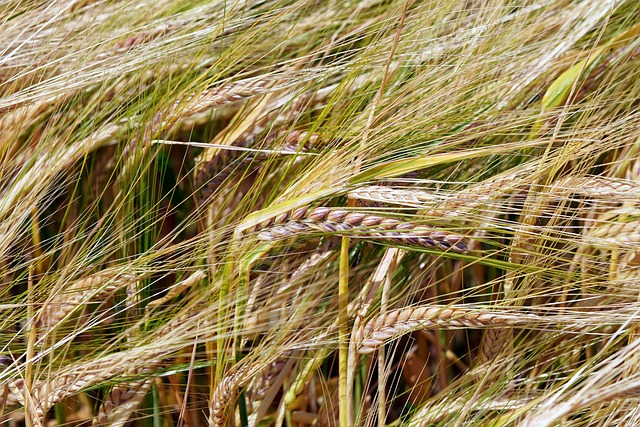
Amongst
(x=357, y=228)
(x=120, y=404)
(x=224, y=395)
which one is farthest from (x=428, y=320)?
(x=120, y=404)

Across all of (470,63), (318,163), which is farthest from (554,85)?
(318,163)

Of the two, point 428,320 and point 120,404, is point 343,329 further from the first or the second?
point 120,404

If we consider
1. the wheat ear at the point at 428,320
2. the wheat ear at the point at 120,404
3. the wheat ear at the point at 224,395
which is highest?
the wheat ear at the point at 428,320

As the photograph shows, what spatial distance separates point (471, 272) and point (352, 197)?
0.53 m

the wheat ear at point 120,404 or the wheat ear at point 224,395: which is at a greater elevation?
the wheat ear at point 224,395

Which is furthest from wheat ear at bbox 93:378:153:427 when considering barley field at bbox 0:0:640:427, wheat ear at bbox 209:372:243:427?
wheat ear at bbox 209:372:243:427

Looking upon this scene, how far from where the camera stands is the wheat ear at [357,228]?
0.73 m

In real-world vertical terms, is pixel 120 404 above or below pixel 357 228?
below

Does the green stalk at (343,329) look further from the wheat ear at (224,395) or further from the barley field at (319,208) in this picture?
the wheat ear at (224,395)

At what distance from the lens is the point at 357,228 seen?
0.73m

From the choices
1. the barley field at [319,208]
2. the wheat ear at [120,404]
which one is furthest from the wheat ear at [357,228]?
the wheat ear at [120,404]

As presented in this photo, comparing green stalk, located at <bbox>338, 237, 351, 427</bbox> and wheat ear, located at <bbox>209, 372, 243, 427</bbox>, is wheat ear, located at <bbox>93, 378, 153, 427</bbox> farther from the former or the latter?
green stalk, located at <bbox>338, 237, 351, 427</bbox>

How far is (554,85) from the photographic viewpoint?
93cm

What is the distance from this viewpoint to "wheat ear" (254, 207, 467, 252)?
0.73 meters
